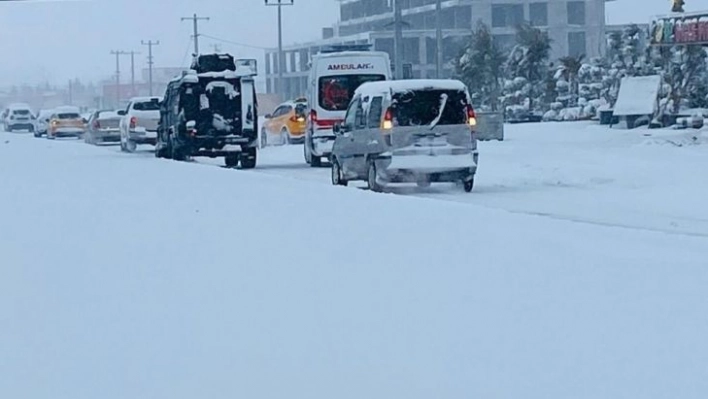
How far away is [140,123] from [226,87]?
10749mm

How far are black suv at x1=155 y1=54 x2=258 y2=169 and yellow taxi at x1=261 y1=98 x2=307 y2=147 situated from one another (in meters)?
11.0

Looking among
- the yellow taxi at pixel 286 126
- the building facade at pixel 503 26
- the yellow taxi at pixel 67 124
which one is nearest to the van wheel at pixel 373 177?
the yellow taxi at pixel 286 126

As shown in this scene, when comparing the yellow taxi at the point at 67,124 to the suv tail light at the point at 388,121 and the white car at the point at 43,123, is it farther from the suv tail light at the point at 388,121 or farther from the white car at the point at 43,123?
the suv tail light at the point at 388,121

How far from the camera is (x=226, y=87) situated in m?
29.0

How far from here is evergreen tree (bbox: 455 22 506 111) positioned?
59.9m

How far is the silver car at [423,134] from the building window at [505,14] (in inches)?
2553

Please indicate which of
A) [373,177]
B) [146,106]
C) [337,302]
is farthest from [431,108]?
[146,106]

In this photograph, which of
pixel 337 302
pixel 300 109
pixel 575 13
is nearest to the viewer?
pixel 337 302

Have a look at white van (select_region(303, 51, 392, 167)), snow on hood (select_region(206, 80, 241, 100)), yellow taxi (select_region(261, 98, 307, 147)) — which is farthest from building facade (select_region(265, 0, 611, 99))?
snow on hood (select_region(206, 80, 241, 100))

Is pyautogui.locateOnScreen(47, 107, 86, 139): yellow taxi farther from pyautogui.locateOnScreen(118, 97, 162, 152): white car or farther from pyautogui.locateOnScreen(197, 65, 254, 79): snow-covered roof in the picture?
Result: pyautogui.locateOnScreen(197, 65, 254, 79): snow-covered roof

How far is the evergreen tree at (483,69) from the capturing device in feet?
197

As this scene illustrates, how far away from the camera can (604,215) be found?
16641 millimetres

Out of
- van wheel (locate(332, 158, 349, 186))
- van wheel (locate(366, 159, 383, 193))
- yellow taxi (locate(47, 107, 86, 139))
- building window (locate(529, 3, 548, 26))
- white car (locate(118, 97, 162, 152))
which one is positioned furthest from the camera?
building window (locate(529, 3, 548, 26))

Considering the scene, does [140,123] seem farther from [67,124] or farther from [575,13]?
[575,13]
